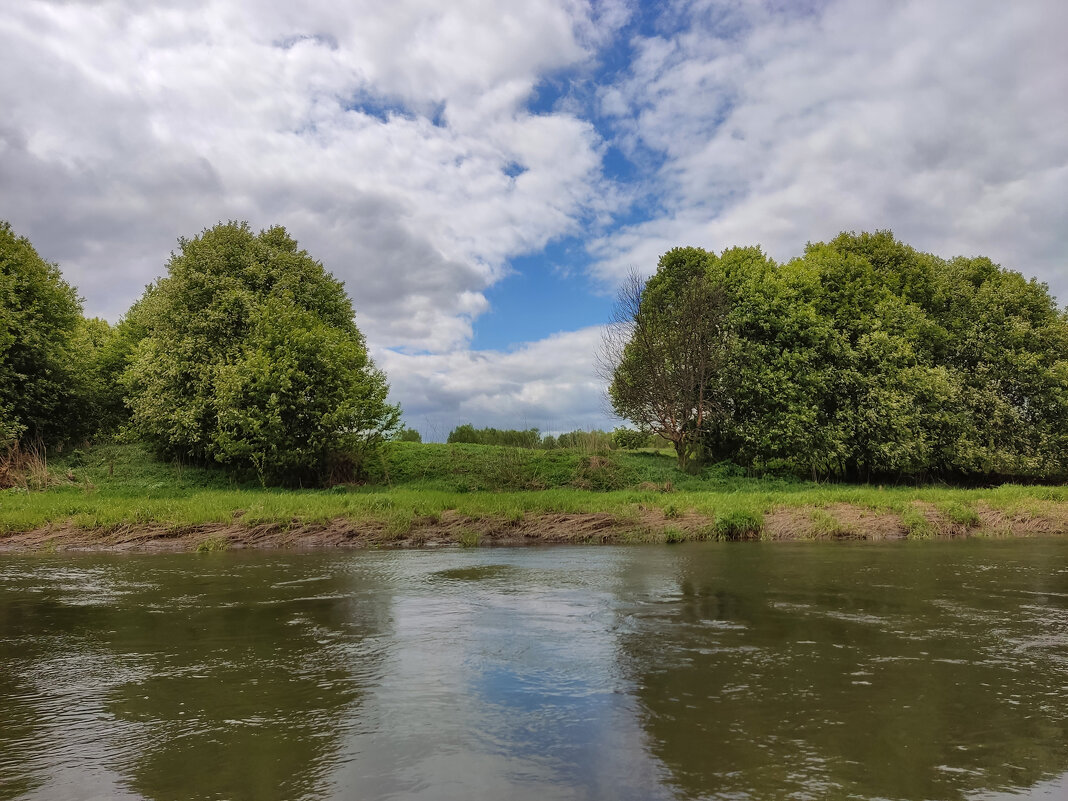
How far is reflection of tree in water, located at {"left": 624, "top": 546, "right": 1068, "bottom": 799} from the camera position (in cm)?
425

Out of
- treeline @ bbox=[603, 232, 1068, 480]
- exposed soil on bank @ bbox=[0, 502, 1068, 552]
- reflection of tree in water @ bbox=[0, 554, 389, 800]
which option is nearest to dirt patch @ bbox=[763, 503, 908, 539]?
exposed soil on bank @ bbox=[0, 502, 1068, 552]

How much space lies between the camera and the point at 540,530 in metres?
19.1

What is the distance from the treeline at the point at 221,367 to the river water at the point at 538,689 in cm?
1439

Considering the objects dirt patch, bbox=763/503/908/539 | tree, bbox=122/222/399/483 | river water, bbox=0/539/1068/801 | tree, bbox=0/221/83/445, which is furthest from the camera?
tree, bbox=0/221/83/445

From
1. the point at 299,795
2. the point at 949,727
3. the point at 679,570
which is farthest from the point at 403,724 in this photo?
the point at 679,570

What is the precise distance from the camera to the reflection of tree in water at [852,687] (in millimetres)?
4246

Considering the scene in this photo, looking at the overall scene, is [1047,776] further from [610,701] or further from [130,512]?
[130,512]

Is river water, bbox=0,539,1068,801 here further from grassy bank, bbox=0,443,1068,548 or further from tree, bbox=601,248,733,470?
tree, bbox=601,248,733,470

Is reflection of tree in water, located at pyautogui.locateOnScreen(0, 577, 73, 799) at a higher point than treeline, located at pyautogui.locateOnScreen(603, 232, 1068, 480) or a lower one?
lower

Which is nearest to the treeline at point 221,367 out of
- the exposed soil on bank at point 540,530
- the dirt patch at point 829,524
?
the exposed soil on bank at point 540,530

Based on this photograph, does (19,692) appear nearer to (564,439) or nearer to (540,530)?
(540,530)

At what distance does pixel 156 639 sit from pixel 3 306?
29187 mm

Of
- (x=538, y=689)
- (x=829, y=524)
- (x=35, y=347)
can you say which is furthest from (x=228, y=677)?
(x=35, y=347)

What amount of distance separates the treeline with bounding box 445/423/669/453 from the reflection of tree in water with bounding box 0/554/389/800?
A: 22.5 m
